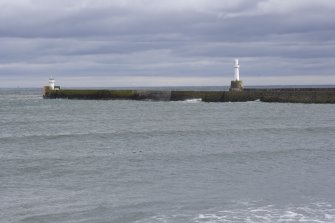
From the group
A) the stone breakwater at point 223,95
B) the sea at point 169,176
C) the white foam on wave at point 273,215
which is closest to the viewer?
the white foam on wave at point 273,215

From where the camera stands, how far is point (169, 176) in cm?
1775

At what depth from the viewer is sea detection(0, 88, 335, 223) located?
1308 cm

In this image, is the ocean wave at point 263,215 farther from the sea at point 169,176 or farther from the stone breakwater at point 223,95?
the stone breakwater at point 223,95

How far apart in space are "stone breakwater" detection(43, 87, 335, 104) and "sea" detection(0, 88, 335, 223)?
2775 centimetres

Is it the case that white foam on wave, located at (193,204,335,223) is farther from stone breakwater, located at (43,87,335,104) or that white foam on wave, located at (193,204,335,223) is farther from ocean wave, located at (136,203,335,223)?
stone breakwater, located at (43,87,335,104)

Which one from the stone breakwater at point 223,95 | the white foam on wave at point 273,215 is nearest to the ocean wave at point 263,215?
the white foam on wave at point 273,215

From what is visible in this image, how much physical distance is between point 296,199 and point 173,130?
19909 mm

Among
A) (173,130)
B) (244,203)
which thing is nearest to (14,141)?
(173,130)

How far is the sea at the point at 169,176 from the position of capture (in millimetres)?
13078

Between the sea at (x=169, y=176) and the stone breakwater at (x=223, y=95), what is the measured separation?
27.7 metres

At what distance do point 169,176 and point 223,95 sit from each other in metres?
49.3

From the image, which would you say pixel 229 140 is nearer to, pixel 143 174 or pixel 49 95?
pixel 143 174

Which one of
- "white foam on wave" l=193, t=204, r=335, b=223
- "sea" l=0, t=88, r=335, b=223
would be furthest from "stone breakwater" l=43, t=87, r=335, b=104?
"white foam on wave" l=193, t=204, r=335, b=223

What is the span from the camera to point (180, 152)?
77.4 feet
